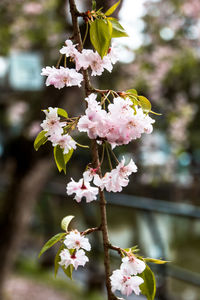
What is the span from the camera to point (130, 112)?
0.45 metres

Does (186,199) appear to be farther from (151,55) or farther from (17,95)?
(17,95)

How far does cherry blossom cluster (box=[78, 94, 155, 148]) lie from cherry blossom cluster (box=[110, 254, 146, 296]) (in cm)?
15

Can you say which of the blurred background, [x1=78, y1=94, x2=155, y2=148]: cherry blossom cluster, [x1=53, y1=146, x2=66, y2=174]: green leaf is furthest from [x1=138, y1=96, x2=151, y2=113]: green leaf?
the blurred background

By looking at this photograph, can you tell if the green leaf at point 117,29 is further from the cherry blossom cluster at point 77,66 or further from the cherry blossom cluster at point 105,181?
the cherry blossom cluster at point 105,181

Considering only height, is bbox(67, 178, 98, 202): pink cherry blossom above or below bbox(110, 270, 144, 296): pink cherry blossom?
above

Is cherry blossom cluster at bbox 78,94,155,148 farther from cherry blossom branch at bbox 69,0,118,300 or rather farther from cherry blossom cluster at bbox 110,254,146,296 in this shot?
cherry blossom cluster at bbox 110,254,146,296

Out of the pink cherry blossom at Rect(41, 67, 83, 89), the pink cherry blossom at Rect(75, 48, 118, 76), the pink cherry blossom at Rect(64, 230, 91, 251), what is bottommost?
the pink cherry blossom at Rect(64, 230, 91, 251)

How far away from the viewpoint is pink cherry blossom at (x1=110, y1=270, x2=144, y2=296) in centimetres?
46

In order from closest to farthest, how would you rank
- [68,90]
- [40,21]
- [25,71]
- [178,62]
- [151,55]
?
[68,90], [40,21], [178,62], [151,55], [25,71]

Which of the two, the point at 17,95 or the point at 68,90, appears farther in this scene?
the point at 17,95

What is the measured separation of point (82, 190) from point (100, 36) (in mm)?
199

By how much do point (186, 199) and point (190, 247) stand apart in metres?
3.90

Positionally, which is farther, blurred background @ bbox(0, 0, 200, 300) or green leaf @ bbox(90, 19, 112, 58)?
blurred background @ bbox(0, 0, 200, 300)

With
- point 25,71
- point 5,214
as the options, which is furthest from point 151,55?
point 25,71
